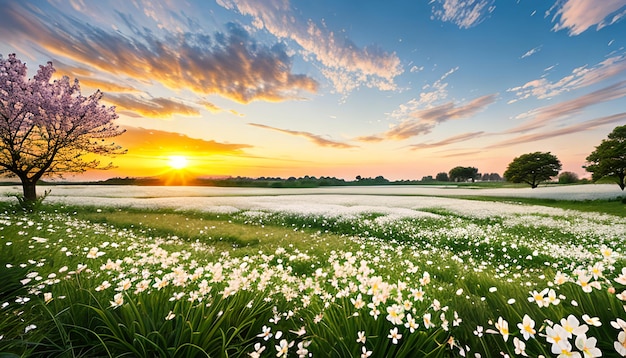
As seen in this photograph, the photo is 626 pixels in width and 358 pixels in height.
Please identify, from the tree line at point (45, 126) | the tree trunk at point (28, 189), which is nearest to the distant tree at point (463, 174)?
the tree line at point (45, 126)

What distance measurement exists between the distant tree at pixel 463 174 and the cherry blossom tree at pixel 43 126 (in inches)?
3245

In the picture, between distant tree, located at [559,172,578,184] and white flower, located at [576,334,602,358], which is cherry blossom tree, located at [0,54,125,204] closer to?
white flower, located at [576,334,602,358]

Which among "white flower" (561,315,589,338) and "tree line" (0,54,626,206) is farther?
"tree line" (0,54,626,206)

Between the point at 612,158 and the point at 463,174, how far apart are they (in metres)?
49.6

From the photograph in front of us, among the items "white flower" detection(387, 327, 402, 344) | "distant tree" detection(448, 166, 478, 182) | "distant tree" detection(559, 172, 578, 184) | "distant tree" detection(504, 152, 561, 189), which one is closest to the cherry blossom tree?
"white flower" detection(387, 327, 402, 344)

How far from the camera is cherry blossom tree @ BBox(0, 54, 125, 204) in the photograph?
1490 centimetres

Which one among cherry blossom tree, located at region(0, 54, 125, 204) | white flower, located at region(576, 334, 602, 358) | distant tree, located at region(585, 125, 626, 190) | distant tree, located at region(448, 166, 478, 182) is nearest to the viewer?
white flower, located at region(576, 334, 602, 358)

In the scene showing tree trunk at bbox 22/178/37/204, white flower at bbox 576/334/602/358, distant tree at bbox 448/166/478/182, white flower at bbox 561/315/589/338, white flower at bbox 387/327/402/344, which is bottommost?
white flower at bbox 387/327/402/344

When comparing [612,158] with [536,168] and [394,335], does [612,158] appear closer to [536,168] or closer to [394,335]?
[536,168]

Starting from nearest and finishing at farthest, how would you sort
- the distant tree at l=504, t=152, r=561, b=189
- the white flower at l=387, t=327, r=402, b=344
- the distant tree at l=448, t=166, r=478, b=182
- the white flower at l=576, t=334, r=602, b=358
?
the white flower at l=576, t=334, r=602, b=358
the white flower at l=387, t=327, r=402, b=344
the distant tree at l=504, t=152, r=561, b=189
the distant tree at l=448, t=166, r=478, b=182

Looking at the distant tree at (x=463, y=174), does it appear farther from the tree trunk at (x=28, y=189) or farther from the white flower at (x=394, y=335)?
the tree trunk at (x=28, y=189)

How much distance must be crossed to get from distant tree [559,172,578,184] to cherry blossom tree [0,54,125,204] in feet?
234

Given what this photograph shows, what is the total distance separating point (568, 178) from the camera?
4662 cm

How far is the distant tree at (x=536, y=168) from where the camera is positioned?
45.3 meters
